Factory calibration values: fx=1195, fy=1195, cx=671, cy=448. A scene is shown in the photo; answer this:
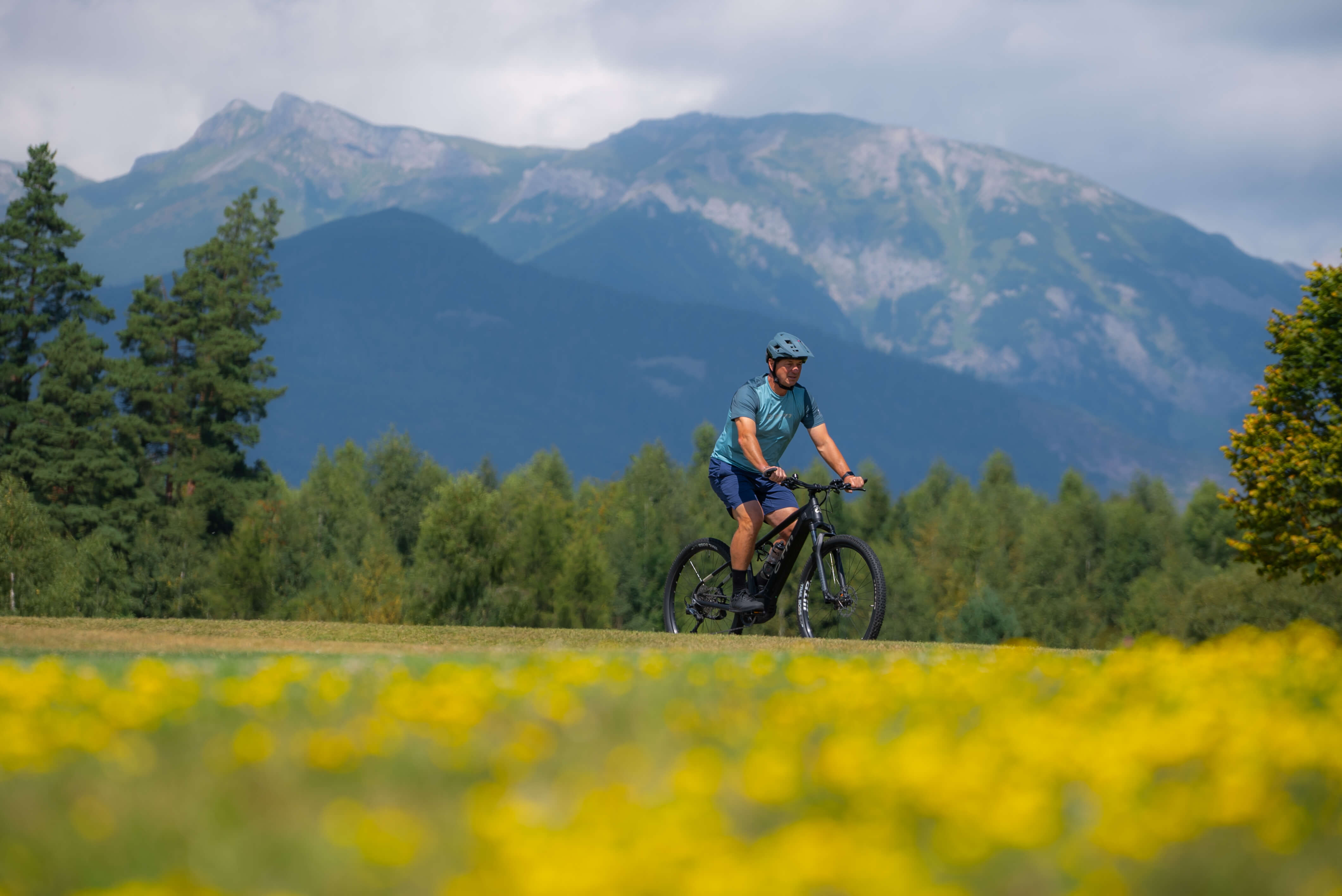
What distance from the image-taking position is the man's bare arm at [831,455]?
12.4 m

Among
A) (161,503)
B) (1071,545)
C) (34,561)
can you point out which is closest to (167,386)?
(161,503)

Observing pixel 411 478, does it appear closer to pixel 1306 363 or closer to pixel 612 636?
pixel 1306 363

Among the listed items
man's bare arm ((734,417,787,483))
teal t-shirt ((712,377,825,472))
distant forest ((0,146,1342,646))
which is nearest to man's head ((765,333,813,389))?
teal t-shirt ((712,377,825,472))

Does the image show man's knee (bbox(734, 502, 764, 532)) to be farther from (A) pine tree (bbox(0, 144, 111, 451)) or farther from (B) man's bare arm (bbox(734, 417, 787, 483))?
(A) pine tree (bbox(0, 144, 111, 451))

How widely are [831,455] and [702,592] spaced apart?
252cm

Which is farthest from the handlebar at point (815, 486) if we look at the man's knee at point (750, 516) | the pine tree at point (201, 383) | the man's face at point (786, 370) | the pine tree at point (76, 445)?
the pine tree at point (201, 383)

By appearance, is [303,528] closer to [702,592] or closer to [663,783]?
[702,592]

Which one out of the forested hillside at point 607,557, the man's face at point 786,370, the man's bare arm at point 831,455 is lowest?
the forested hillside at point 607,557

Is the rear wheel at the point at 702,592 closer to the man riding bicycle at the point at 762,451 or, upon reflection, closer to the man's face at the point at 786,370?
the man riding bicycle at the point at 762,451

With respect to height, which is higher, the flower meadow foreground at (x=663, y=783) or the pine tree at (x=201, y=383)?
the pine tree at (x=201, y=383)

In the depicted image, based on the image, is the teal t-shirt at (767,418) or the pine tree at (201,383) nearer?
the teal t-shirt at (767,418)

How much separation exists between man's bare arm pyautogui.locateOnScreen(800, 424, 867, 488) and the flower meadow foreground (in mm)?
5778

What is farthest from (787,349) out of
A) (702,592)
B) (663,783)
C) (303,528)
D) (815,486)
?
(303,528)

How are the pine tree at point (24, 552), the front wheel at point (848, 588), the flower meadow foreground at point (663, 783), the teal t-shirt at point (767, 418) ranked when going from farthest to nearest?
1. the pine tree at point (24, 552)
2. the teal t-shirt at point (767, 418)
3. the front wheel at point (848, 588)
4. the flower meadow foreground at point (663, 783)
